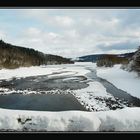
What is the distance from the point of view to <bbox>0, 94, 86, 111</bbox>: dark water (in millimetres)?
9534

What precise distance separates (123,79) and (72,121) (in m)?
8.92

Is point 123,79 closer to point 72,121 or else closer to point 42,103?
point 42,103

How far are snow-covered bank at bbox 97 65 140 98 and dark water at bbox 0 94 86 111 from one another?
349 cm

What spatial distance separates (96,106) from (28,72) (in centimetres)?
1080

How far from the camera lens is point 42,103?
33.9 ft

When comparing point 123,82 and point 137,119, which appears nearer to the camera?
point 137,119

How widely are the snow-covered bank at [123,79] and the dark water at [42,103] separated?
137 inches

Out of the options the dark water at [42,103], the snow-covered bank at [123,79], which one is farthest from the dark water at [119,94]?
the dark water at [42,103]

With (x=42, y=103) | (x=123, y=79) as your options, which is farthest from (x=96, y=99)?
(x=123, y=79)

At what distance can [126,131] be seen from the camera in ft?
25.4
